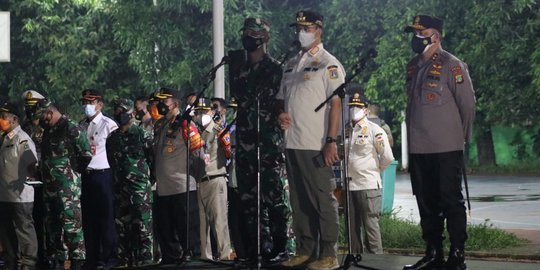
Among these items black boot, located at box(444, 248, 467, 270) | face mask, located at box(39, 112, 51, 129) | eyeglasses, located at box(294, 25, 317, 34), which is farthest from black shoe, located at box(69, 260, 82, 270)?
black boot, located at box(444, 248, 467, 270)

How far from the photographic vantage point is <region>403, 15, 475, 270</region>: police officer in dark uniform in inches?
391

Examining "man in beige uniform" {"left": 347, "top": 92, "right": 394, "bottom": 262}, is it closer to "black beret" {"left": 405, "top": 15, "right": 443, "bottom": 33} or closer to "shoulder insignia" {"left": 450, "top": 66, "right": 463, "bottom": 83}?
"black beret" {"left": 405, "top": 15, "right": 443, "bottom": 33}

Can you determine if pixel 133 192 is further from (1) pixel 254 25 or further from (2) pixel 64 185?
(1) pixel 254 25

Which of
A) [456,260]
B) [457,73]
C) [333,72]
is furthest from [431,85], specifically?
[456,260]

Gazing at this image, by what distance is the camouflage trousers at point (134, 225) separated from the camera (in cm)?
1315

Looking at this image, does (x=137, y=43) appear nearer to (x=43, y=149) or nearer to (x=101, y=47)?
(x=101, y=47)

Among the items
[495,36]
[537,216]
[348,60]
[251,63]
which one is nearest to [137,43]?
[348,60]

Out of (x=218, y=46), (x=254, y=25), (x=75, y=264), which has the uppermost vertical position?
(x=218, y=46)

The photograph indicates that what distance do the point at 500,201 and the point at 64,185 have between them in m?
12.9

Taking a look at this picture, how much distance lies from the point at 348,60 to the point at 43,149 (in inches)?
1049

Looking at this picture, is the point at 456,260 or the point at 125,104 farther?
the point at 125,104

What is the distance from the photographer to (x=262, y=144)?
10781 mm

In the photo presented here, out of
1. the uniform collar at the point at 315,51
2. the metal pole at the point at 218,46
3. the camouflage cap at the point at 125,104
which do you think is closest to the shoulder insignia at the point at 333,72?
the uniform collar at the point at 315,51

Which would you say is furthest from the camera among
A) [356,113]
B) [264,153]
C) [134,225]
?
[356,113]
